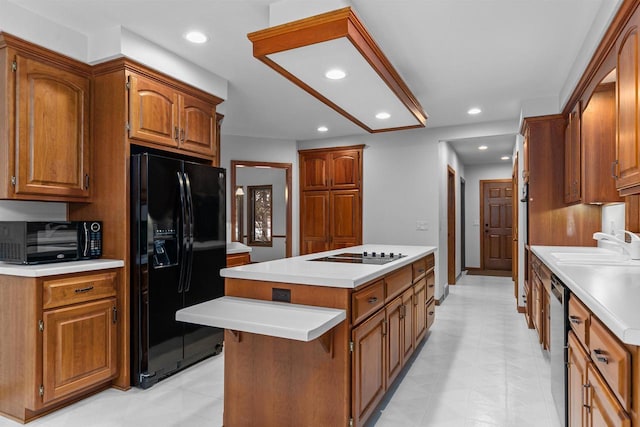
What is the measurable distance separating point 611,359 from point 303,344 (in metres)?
1.27

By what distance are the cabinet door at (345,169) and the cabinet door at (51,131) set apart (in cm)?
376

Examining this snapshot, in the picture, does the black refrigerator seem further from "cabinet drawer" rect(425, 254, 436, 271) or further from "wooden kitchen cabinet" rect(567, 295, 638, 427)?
"wooden kitchen cabinet" rect(567, 295, 638, 427)

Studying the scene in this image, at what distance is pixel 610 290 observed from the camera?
1.54 metres

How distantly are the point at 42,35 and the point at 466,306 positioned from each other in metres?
5.19

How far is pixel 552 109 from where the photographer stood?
4016 mm

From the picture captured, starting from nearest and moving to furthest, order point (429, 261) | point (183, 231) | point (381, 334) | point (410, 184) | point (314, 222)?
point (381, 334) → point (183, 231) → point (429, 261) → point (410, 184) → point (314, 222)

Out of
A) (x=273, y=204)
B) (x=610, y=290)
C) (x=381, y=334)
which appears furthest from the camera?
(x=273, y=204)

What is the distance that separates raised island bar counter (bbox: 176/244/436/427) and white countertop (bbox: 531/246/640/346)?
93 centimetres

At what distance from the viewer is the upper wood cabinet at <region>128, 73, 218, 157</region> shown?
2.77 metres

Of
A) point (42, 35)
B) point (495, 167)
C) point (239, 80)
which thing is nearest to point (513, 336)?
point (239, 80)

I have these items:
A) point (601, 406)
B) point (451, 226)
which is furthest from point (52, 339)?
point (451, 226)

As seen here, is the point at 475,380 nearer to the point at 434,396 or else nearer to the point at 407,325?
the point at 434,396

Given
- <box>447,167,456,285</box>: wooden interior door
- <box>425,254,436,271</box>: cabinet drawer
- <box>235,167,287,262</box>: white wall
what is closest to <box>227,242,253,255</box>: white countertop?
<box>425,254,436,271</box>: cabinet drawer

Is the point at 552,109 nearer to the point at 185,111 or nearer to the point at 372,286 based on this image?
the point at 372,286
